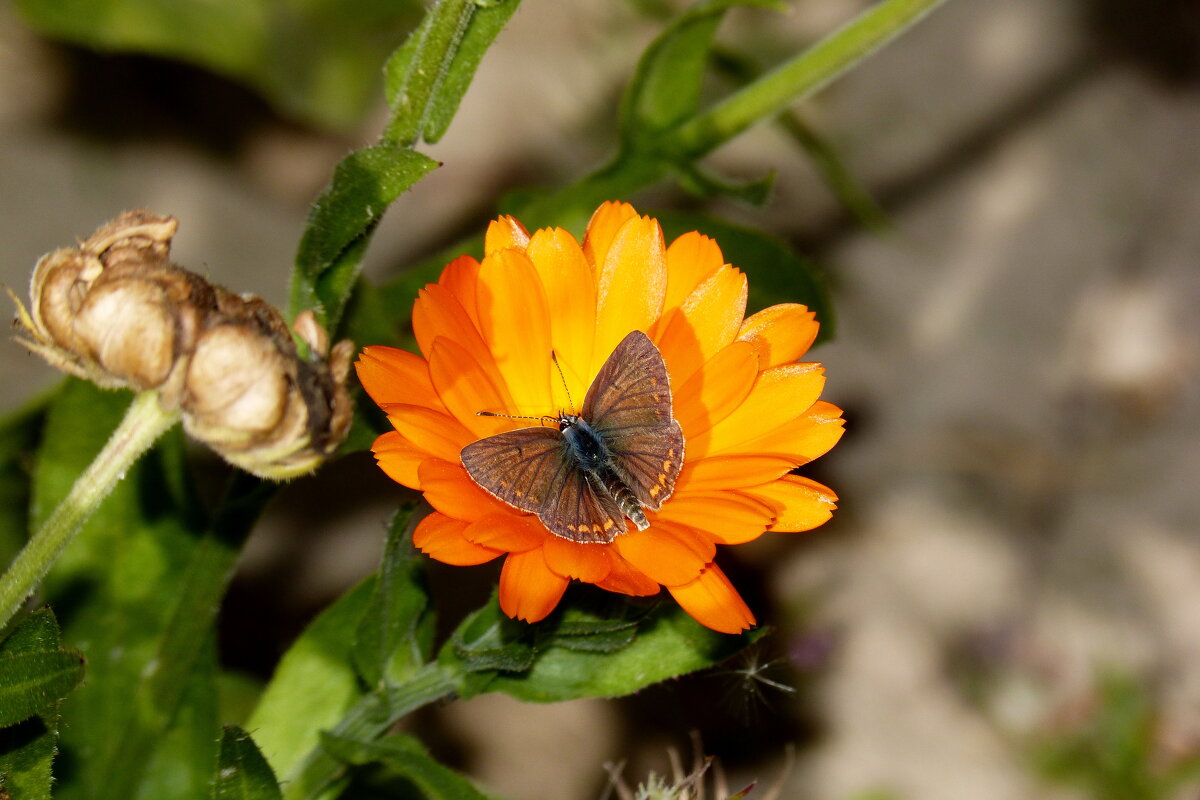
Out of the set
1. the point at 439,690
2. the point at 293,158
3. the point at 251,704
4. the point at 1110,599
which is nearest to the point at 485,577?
the point at 251,704

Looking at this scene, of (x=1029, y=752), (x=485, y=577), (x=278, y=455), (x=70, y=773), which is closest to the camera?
(x=278, y=455)

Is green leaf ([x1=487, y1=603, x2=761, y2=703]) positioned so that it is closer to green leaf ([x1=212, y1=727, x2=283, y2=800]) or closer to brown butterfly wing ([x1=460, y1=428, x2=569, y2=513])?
brown butterfly wing ([x1=460, y1=428, x2=569, y2=513])

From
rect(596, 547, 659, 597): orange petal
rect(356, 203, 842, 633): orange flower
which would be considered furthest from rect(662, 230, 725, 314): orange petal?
rect(596, 547, 659, 597): orange petal

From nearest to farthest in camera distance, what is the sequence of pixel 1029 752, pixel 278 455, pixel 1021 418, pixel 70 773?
pixel 278 455
pixel 70 773
pixel 1029 752
pixel 1021 418

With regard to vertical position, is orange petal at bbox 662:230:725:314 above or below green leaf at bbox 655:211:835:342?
below

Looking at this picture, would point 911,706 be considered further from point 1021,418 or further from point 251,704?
point 251,704

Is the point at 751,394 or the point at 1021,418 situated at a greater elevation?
the point at 1021,418
